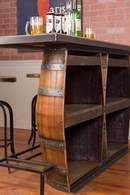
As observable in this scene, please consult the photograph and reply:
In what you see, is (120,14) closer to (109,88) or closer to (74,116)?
(109,88)

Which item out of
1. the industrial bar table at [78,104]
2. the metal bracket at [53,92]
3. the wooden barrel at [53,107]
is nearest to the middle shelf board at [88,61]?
the industrial bar table at [78,104]

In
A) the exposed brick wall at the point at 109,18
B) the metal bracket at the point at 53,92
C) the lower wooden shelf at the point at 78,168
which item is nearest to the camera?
the metal bracket at the point at 53,92

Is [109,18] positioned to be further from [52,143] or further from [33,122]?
[52,143]

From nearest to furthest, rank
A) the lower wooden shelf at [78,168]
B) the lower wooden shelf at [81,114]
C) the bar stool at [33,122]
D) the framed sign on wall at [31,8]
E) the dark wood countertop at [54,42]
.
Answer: the dark wood countertop at [54,42]
the lower wooden shelf at [81,114]
the lower wooden shelf at [78,168]
the bar stool at [33,122]
the framed sign on wall at [31,8]

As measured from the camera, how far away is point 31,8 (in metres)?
4.73

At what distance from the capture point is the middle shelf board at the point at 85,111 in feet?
8.06

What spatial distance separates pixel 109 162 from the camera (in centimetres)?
318

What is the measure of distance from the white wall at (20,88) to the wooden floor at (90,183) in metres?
1.97

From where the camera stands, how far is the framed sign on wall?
15.0 ft

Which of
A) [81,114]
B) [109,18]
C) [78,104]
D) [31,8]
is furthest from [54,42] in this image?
[31,8]

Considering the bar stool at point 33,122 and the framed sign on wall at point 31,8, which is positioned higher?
the framed sign on wall at point 31,8

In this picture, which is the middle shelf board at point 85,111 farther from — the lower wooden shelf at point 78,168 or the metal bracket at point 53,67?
the lower wooden shelf at point 78,168

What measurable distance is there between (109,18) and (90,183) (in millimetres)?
2316

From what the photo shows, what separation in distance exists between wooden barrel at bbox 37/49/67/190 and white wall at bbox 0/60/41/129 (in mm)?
2397
